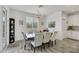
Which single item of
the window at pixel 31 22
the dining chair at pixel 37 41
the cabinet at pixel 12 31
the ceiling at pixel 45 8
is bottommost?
the dining chair at pixel 37 41

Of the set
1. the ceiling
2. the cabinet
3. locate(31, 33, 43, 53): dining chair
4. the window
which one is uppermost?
the ceiling

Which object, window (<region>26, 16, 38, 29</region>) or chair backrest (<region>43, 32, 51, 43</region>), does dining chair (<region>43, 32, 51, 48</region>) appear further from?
window (<region>26, 16, 38, 29</region>)

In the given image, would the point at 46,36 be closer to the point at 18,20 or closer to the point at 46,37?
the point at 46,37

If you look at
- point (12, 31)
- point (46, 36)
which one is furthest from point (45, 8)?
point (12, 31)

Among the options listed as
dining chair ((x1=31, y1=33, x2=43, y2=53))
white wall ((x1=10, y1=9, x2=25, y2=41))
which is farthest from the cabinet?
dining chair ((x1=31, y1=33, x2=43, y2=53))

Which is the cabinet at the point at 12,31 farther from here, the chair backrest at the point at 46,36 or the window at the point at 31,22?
the chair backrest at the point at 46,36

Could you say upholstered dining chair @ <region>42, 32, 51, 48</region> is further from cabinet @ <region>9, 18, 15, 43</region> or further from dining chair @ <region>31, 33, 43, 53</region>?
cabinet @ <region>9, 18, 15, 43</region>

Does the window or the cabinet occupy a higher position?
the window

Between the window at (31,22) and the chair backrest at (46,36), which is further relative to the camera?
the chair backrest at (46,36)

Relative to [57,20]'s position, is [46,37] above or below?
below

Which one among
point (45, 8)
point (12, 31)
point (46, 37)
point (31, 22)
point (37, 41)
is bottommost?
point (37, 41)

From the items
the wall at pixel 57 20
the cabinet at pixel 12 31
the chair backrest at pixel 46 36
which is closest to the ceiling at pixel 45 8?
the wall at pixel 57 20

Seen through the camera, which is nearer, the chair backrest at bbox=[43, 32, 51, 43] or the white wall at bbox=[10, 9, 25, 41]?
the white wall at bbox=[10, 9, 25, 41]
